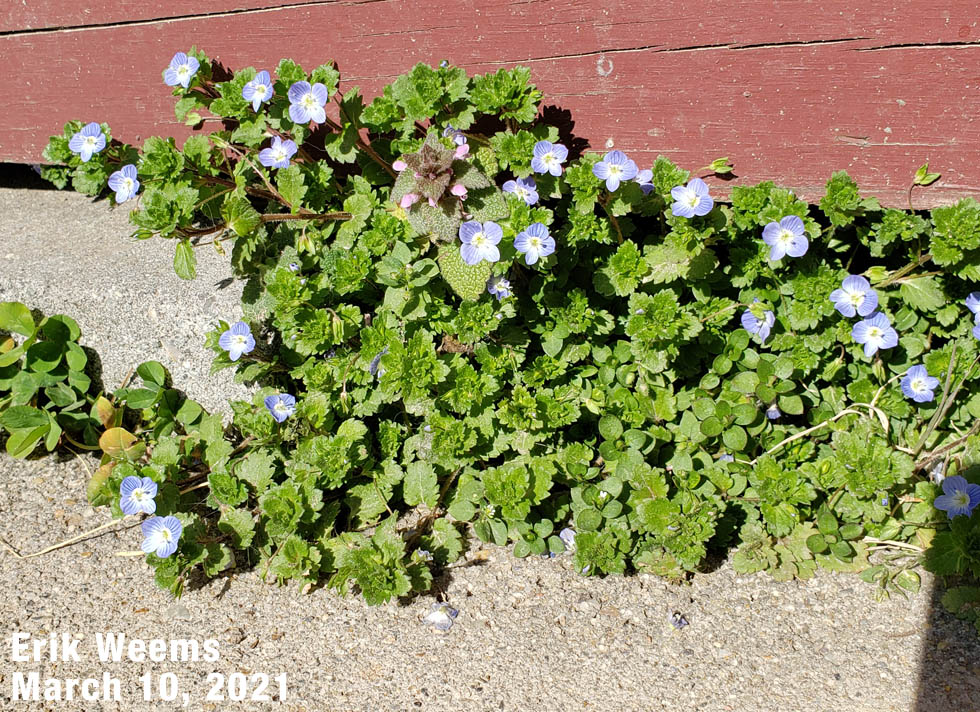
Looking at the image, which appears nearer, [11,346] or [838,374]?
[838,374]

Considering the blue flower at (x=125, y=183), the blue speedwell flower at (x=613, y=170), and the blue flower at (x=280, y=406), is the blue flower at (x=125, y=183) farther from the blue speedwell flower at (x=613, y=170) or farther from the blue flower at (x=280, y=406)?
the blue speedwell flower at (x=613, y=170)

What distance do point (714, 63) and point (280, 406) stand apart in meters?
1.81

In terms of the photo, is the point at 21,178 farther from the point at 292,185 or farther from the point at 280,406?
the point at 280,406

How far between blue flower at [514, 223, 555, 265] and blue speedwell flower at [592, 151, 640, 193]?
0.24 meters

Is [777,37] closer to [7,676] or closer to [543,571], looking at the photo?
[543,571]

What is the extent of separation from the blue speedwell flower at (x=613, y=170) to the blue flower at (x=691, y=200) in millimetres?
151

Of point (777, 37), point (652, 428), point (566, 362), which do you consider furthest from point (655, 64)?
point (652, 428)

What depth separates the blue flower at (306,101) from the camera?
103 inches

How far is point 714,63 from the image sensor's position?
8.76 ft

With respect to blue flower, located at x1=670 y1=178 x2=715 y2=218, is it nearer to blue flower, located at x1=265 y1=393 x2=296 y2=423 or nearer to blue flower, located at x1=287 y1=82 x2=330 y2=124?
blue flower, located at x1=287 y1=82 x2=330 y2=124

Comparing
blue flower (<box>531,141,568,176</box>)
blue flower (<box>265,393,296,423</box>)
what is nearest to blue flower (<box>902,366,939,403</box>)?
blue flower (<box>531,141,568,176</box>)

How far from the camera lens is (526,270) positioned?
278 cm

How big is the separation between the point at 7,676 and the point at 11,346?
1314 mm

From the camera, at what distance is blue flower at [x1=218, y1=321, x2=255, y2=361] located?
8.77ft
